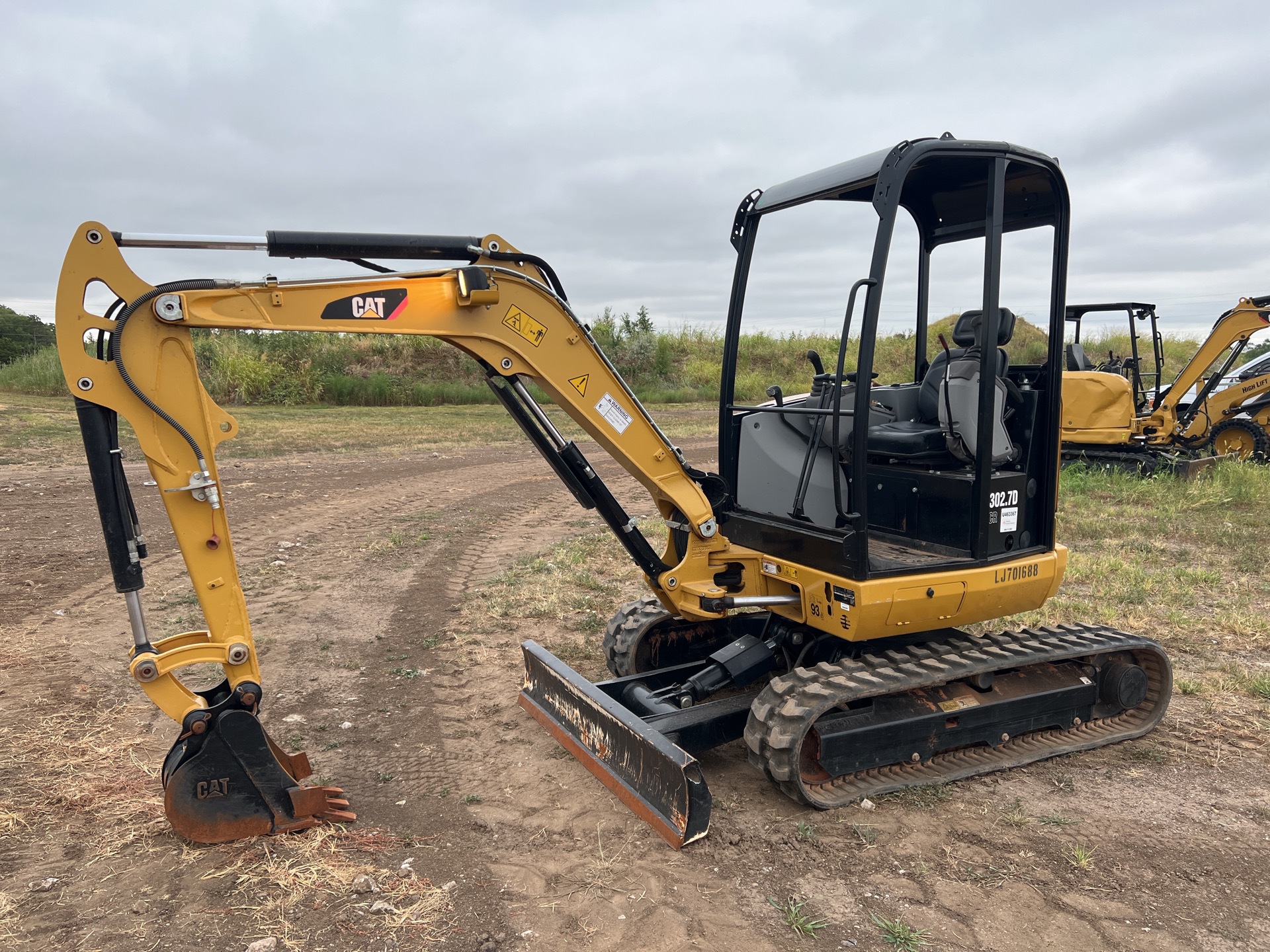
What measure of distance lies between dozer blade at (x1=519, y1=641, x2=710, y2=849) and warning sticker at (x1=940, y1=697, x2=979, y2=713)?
133 centimetres

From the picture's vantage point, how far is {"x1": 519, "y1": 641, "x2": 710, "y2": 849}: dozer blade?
12.4ft

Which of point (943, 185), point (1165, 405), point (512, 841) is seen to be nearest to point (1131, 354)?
point (1165, 405)

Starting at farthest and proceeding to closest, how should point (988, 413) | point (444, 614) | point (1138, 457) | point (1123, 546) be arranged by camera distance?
1. point (1138, 457)
2. point (1123, 546)
3. point (444, 614)
4. point (988, 413)

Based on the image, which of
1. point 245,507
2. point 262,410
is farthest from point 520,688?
point 262,410

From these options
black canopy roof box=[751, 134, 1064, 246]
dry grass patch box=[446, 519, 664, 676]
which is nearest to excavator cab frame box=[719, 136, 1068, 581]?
black canopy roof box=[751, 134, 1064, 246]

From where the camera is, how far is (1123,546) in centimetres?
948

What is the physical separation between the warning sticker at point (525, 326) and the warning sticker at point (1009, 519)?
2.52 meters

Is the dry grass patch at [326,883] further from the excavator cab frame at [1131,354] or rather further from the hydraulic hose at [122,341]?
the excavator cab frame at [1131,354]

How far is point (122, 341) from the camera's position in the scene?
3.46 m

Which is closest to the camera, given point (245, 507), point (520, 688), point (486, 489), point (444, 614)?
point (520, 688)

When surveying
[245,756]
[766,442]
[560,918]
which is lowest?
[560,918]

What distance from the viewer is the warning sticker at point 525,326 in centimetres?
404

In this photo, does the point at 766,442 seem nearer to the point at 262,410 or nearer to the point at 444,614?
the point at 444,614

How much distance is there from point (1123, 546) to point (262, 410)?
63.3ft
